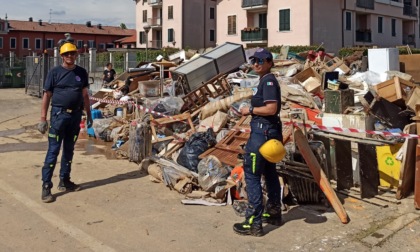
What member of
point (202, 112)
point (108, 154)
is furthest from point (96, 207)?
point (202, 112)

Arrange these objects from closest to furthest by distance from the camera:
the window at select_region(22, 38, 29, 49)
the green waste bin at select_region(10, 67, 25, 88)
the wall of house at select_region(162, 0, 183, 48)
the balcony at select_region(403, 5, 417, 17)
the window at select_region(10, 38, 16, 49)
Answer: the green waste bin at select_region(10, 67, 25, 88) → the balcony at select_region(403, 5, 417, 17) → the wall of house at select_region(162, 0, 183, 48) → the window at select_region(10, 38, 16, 49) → the window at select_region(22, 38, 29, 49)

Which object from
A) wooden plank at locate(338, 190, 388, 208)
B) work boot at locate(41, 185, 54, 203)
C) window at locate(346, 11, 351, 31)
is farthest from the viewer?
window at locate(346, 11, 351, 31)

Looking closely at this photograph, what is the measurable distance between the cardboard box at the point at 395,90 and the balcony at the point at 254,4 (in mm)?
32545

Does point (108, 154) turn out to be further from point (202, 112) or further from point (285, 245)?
point (285, 245)

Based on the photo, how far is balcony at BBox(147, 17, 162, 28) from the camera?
173 feet

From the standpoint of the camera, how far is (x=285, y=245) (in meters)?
4.25

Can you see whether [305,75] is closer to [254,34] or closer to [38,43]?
[254,34]

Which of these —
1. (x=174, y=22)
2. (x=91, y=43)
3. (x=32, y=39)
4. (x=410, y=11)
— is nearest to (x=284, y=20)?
(x=174, y=22)

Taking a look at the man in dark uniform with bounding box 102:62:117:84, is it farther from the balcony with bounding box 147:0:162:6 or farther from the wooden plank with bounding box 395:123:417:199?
the balcony with bounding box 147:0:162:6

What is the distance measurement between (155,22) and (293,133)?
1978 inches

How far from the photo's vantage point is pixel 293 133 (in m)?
5.60

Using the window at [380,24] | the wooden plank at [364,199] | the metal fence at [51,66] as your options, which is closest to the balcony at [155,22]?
the window at [380,24]

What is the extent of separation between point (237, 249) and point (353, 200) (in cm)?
215

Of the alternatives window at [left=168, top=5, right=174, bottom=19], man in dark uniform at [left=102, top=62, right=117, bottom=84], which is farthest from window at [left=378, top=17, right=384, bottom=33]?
man in dark uniform at [left=102, top=62, right=117, bottom=84]
